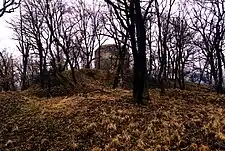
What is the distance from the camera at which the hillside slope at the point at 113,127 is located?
1036 centimetres

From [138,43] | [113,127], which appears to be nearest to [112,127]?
[113,127]

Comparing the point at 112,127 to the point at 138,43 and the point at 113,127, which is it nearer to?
the point at 113,127

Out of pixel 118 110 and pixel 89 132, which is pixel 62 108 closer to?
pixel 118 110

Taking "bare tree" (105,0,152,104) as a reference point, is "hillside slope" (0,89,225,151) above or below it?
below

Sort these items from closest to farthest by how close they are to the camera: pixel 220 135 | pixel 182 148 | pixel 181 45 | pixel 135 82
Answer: pixel 182 148 < pixel 220 135 < pixel 135 82 < pixel 181 45

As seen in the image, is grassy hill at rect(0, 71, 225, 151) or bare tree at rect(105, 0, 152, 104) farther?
bare tree at rect(105, 0, 152, 104)

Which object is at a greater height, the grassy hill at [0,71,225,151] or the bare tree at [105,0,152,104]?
the bare tree at [105,0,152,104]

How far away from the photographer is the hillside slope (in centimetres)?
1036

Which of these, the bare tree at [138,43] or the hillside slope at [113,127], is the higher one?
the bare tree at [138,43]

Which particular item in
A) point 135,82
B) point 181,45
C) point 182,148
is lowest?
point 182,148

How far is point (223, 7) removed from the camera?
29.4m

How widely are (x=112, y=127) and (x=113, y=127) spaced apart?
0.03m

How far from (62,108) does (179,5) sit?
22.8m

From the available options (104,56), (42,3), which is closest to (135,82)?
(42,3)
